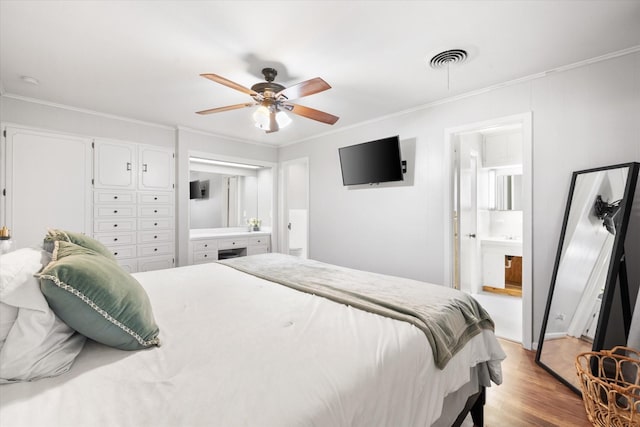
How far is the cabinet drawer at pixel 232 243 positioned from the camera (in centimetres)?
474

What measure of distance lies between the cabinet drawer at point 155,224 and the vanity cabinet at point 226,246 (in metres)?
0.42

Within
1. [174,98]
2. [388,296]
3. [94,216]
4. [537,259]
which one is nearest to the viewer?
[388,296]

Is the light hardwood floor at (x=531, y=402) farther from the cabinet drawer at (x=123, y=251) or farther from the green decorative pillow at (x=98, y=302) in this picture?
the cabinet drawer at (x=123, y=251)

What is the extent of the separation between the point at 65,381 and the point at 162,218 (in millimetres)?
3569

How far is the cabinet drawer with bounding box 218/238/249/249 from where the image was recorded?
474 cm

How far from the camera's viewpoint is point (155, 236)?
160 inches

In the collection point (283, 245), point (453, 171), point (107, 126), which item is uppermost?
point (107, 126)

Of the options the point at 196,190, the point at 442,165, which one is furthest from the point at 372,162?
the point at 196,190

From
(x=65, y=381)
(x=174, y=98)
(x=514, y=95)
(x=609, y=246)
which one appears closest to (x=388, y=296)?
(x=65, y=381)

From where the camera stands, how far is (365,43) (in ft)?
7.11

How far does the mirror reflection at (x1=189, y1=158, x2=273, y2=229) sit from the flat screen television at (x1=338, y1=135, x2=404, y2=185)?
1.89 metres

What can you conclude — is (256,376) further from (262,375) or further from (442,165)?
(442,165)

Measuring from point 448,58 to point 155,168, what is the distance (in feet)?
12.3

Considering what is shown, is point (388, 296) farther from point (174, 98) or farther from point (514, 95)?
point (174, 98)
